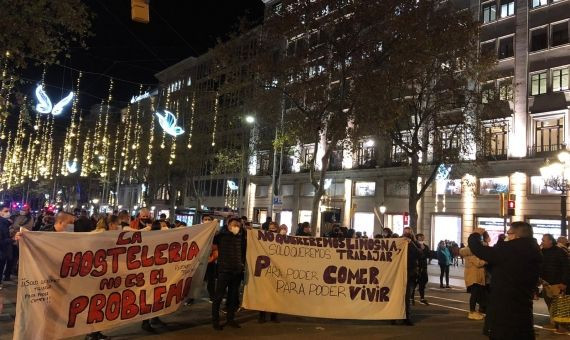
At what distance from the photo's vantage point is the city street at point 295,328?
27.6 feet

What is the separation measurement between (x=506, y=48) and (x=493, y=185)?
8.96m

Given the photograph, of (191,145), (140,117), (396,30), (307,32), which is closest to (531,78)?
(396,30)

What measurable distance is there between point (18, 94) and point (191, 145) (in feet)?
98.6

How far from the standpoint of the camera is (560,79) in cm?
3036

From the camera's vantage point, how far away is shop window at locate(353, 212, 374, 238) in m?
40.6

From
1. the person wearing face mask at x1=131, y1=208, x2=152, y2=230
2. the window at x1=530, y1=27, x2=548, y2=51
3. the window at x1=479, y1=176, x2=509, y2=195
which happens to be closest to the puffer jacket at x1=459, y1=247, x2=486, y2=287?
the person wearing face mask at x1=131, y1=208, x2=152, y2=230

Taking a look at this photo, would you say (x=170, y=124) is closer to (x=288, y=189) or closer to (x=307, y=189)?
(x=307, y=189)

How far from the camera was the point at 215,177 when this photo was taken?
61156 mm

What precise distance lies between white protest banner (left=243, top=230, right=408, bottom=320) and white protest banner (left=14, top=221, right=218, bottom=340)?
105cm

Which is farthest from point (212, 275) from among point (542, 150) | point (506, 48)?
point (506, 48)

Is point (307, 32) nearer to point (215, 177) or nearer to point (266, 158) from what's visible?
point (266, 158)

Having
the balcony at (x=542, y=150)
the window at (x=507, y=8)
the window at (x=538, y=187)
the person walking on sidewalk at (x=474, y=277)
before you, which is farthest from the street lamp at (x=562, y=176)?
the window at (x=507, y=8)

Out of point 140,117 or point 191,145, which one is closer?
point 191,145

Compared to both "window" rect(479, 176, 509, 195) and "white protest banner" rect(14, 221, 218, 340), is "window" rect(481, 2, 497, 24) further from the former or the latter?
"white protest banner" rect(14, 221, 218, 340)
